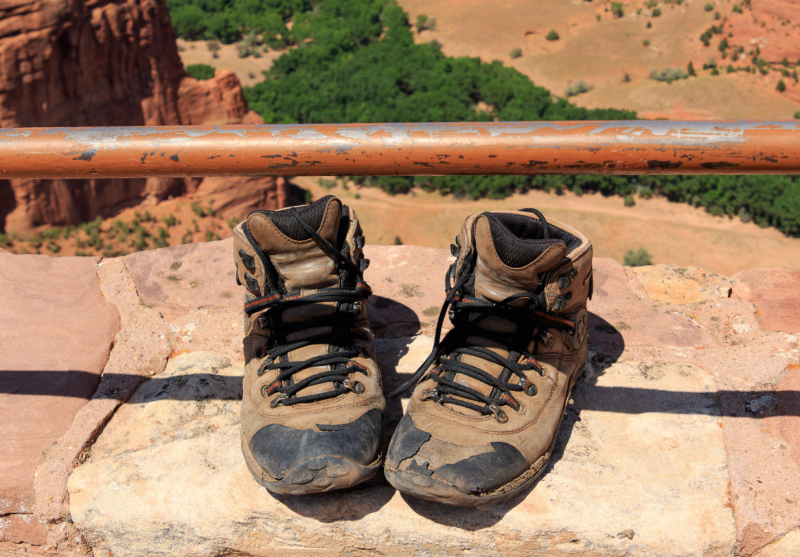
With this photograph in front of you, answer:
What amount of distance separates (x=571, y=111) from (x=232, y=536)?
16.6m

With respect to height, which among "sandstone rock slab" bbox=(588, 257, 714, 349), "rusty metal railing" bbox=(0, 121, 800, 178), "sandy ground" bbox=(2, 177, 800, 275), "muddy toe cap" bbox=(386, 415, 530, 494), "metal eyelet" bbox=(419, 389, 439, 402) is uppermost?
"rusty metal railing" bbox=(0, 121, 800, 178)

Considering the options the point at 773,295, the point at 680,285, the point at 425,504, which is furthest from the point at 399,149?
the point at 773,295

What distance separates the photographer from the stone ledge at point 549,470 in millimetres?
1657

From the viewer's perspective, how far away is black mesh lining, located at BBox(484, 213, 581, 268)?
1.68m

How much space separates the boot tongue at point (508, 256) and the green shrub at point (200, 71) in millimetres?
18623

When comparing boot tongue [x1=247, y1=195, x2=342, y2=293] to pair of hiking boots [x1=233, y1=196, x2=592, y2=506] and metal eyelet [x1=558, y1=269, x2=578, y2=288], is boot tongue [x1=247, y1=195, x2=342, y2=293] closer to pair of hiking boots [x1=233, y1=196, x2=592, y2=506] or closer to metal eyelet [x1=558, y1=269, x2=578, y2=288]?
pair of hiking boots [x1=233, y1=196, x2=592, y2=506]

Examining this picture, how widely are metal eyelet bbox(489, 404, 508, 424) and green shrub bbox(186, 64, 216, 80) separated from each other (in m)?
18.9

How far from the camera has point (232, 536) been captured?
172cm

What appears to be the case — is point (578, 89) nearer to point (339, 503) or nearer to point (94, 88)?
point (94, 88)

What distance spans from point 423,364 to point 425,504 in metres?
0.41

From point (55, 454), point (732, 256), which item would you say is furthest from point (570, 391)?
point (732, 256)

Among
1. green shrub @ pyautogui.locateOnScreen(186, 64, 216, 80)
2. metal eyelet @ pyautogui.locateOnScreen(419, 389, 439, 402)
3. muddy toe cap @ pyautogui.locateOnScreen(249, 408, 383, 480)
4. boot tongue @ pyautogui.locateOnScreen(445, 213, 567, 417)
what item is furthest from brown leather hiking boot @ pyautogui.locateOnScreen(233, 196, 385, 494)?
green shrub @ pyautogui.locateOnScreen(186, 64, 216, 80)

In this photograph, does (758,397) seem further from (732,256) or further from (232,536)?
(732,256)

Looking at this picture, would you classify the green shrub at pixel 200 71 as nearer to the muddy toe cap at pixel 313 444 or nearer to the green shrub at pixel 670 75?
the green shrub at pixel 670 75
